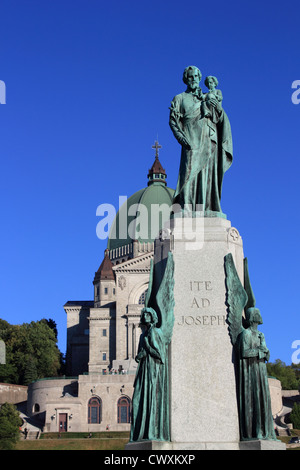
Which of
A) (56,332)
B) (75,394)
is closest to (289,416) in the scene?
(75,394)

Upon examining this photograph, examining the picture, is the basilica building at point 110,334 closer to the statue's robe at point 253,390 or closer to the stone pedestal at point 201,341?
the stone pedestal at point 201,341

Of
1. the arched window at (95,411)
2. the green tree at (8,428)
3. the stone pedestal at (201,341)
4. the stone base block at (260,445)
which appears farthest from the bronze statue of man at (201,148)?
the arched window at (95,411)

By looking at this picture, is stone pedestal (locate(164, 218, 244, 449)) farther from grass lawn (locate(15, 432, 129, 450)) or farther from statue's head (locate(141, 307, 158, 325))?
grass lawn (locate(15, 432, 129, 450))

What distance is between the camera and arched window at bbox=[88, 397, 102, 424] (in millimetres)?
76125

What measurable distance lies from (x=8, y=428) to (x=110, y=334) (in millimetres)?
37429

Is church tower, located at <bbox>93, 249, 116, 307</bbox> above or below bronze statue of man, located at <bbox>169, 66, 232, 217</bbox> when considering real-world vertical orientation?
above

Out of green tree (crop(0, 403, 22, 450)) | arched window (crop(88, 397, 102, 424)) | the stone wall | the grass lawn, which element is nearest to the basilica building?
arched window (crop(88, 397, 102, 424))

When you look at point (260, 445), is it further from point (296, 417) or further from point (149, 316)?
point (296, 417)

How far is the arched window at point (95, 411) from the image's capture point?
7612 centimetres

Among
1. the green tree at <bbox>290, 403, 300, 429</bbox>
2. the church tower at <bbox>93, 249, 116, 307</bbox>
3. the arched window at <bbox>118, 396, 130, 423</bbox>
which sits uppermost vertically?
the church tower at <bbox>93, 249, 116, 307</bbox>

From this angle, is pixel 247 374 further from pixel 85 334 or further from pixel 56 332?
pixel 56 332

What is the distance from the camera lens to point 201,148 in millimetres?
14312

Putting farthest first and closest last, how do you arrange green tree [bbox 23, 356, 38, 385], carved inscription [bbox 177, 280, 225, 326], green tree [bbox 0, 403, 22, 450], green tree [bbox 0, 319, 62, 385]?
green tree [bbox 0, 319, 62, 385] → green tree [bbox 23, 356, 38, 385] → green tree [bbox 0, 403, 22, 450] → carved inscription [bbox 177, 280, 225, 326]

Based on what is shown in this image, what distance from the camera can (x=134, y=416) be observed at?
500 inches
